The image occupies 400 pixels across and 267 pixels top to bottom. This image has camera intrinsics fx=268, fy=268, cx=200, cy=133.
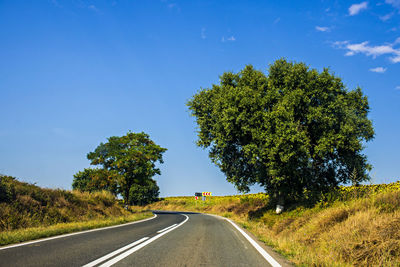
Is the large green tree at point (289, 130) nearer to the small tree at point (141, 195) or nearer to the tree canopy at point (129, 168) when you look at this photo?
the tree canopy at point (129, 168)

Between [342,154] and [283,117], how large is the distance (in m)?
5.44

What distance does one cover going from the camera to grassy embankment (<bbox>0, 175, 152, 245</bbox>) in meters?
9.24

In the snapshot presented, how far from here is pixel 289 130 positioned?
1391cm

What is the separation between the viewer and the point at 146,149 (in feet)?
107

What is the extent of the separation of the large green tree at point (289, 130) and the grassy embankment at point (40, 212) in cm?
857

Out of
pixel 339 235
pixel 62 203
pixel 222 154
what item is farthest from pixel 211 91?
pixel 339 235

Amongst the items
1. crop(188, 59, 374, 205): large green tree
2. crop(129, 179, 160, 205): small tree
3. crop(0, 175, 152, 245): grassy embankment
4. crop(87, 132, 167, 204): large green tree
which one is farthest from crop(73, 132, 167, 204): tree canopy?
crop(129, 179, 160, 205): small tree

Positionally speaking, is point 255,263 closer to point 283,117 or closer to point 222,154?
point 283,117

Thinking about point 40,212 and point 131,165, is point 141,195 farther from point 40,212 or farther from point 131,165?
point 40,212

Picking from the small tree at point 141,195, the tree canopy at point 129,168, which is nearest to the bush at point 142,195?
the small tree at point 141,195

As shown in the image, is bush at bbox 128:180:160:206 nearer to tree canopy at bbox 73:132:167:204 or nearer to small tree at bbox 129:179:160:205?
small tree at bbox 129:179:160:205

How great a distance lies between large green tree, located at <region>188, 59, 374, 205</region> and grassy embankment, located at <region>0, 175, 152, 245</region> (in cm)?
857

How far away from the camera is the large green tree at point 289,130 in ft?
48.2

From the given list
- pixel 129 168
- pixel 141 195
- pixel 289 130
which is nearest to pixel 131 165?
pixel 129 168
